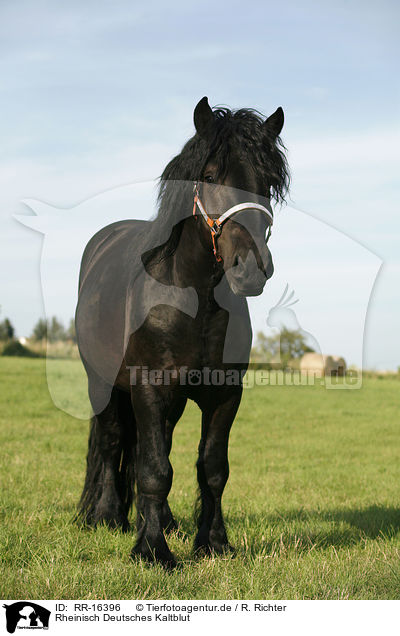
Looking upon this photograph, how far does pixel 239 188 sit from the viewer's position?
376cm

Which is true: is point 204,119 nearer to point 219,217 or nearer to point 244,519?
point 219,217

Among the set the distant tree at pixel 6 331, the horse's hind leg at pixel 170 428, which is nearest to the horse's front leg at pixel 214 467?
the horse's hind leg at pixel 170 428

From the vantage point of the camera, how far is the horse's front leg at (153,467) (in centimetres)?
420

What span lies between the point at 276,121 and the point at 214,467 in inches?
95.8

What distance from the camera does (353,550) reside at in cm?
511

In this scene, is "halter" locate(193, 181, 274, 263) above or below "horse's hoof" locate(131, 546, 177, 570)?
above

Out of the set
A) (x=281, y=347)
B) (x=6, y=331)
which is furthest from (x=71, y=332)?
(x=6, y=331)

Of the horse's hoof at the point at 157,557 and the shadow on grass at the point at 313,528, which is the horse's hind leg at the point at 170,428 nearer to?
the shadow on grass at the point at 313,528

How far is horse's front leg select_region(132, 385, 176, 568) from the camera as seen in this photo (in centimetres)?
420

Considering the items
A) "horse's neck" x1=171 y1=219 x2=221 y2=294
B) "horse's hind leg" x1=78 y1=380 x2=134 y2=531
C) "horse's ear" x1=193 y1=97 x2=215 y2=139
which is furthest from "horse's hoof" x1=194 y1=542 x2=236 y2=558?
"horse's ear" x1=193 y1=97 x2=215 y2=139

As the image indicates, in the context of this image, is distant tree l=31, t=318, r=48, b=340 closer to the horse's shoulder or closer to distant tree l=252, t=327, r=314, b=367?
the horse's shoulder
